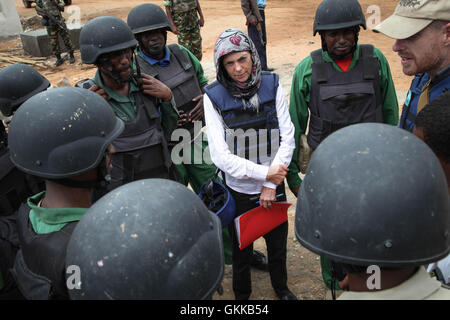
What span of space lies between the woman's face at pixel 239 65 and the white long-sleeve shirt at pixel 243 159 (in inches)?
9.3

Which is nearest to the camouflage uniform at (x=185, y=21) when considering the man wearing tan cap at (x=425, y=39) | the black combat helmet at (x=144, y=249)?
the man wearing tan cap at (x=425, y=39)

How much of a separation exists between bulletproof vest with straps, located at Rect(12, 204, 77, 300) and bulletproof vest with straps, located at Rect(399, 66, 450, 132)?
2.02m

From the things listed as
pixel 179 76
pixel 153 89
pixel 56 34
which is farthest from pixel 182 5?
pixel 56 34

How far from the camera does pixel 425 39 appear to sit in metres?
2.23

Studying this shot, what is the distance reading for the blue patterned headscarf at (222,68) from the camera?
247 cm

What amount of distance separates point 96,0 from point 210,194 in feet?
69.6

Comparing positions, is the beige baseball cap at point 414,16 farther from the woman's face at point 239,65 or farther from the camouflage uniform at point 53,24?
the camouflage uniform at point 53,24

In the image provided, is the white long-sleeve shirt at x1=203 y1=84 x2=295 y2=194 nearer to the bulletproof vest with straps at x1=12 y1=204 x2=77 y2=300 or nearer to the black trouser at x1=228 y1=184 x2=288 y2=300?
the black trouser at x1=228 y1=184 x2=288 y2=300

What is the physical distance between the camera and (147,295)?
1278 mm

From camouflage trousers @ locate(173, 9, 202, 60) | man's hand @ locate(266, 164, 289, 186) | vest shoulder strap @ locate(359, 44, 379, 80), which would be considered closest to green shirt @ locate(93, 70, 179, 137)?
man's hand @ locate(266, 164, 289, 186)

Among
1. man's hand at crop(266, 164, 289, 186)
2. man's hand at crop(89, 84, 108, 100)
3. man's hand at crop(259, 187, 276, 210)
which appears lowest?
man's hand at crop(259, 187, 276, 210)

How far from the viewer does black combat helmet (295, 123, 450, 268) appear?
4.30ft

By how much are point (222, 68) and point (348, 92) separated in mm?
882

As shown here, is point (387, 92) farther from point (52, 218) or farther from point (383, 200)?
point (52, 218)
